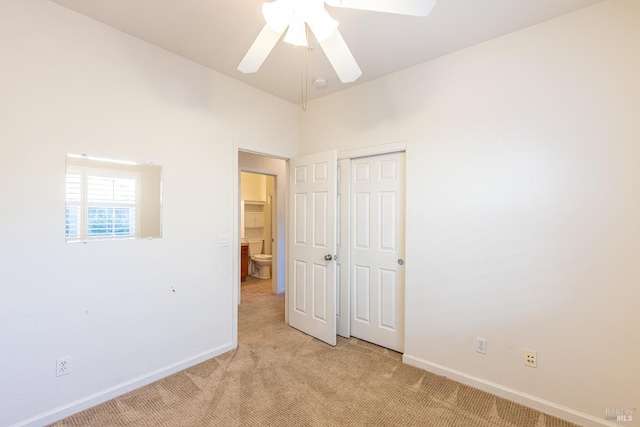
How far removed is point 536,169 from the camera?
79.0 inches

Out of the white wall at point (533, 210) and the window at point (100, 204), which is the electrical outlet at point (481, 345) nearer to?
the white wall at point (533, 210)

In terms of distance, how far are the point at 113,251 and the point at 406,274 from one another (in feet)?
7.90

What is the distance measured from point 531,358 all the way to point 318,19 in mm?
2557

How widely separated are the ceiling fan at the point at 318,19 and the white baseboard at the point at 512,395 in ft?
7.91

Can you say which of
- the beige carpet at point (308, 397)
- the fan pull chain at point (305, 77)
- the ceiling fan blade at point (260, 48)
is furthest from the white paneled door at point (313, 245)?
the ceiling fan blade at point (260, 48)

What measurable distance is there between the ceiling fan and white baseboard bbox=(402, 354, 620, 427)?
241 centimetres

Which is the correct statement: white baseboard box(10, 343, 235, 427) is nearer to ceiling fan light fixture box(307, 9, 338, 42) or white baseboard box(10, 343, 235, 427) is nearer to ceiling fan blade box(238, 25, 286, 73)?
ceiling fan blade box(238, 25, 286, 73)

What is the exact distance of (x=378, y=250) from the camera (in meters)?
2.89

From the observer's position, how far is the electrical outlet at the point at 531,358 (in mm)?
1989

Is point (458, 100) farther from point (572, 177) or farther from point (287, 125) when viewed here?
point (287, 125)

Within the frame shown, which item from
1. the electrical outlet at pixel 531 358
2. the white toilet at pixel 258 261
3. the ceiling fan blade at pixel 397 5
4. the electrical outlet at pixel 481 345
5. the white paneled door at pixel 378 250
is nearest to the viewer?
the ceiling fan blade at pixel 397 5

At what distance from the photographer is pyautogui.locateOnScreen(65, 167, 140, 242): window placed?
1.93m

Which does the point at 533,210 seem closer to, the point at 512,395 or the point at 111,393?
the point at 512,395

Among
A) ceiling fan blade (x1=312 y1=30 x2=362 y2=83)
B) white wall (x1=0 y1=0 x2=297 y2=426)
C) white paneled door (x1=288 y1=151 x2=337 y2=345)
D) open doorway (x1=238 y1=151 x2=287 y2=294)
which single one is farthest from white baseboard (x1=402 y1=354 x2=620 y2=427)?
open doorway (x1=238 y1=151 x2=287 y2=294)
